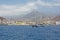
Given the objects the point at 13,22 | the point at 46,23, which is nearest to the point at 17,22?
the point at 13,22

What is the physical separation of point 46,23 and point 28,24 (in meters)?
11.3

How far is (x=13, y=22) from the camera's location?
484 ft

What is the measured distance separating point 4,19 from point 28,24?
17.9m

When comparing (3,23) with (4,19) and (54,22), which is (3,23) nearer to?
(4,19)

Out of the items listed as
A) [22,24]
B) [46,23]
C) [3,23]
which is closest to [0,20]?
[3,23]

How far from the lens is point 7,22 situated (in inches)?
5674

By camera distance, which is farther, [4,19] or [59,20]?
[4,19]

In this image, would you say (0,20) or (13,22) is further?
(13,22)

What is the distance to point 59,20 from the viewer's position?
447ft

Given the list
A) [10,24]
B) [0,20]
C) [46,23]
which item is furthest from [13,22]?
[46,23]

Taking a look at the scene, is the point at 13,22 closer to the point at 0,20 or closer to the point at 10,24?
the point at 10,24

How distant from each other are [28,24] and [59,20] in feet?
64.0

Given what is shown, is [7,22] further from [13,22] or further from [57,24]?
[57,24]

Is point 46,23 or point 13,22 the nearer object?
point 46,23
